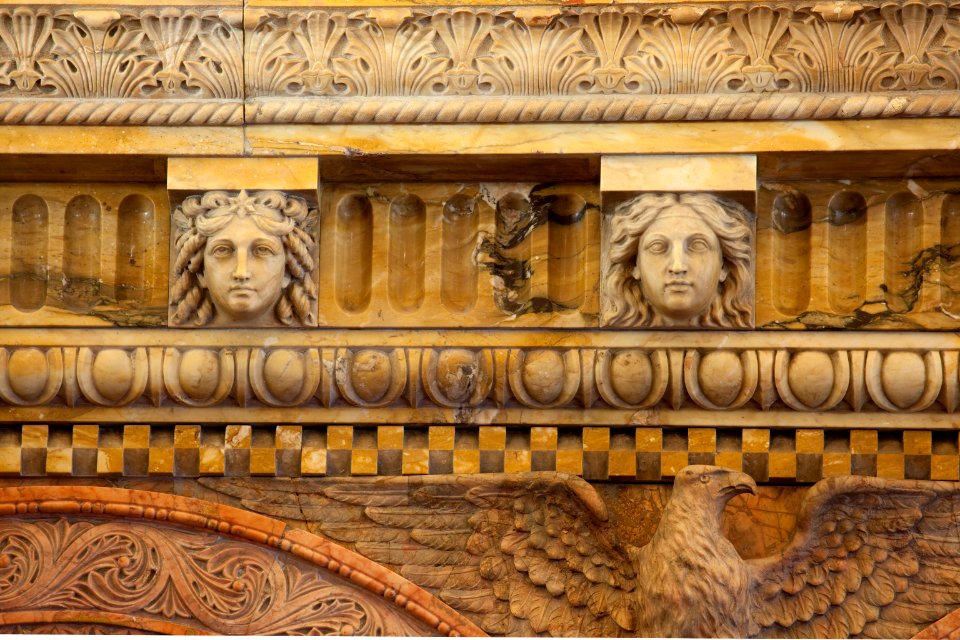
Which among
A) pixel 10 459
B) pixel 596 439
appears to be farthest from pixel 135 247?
pixel 596 439

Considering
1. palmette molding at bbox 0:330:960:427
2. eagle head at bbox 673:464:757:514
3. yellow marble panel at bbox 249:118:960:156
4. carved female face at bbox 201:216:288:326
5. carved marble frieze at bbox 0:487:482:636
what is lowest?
carved marble frieze at bbox 0:487:482:636

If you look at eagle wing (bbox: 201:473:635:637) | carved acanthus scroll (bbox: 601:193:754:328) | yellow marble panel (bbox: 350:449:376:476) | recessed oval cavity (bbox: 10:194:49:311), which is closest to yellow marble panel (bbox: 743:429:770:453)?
carved acanthus scroll (bbox: 601:193:754:328)

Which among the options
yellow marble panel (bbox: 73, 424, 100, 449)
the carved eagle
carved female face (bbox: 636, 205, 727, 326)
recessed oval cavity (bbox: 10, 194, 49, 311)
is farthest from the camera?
recessed oval cavity (bbox: 10, 194, 49, 311)

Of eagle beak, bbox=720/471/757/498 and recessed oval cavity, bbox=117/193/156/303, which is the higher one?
recessed oval cavity, bbox=117/193/156/303

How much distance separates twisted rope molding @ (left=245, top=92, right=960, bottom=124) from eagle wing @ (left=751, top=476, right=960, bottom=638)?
93 cm

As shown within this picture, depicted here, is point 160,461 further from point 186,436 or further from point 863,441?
point 863,441

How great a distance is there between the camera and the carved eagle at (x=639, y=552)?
4688 mm

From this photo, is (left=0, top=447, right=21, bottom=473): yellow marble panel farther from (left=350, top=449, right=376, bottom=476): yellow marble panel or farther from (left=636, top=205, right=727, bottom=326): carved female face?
(left=636, top=205, right=727, bottom=326): carved female face

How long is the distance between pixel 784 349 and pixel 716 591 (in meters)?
0.66

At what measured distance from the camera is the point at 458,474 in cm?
493

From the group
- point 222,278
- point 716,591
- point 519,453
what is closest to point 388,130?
point 222,278

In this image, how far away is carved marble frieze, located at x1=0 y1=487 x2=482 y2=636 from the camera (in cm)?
484

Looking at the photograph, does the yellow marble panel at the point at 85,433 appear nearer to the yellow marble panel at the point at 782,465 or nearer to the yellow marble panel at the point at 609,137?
the yellow marble panel at the point at 609,137

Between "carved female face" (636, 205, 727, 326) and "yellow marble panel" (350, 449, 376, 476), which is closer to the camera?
"carved female face" (636, 205, 727, 326)
